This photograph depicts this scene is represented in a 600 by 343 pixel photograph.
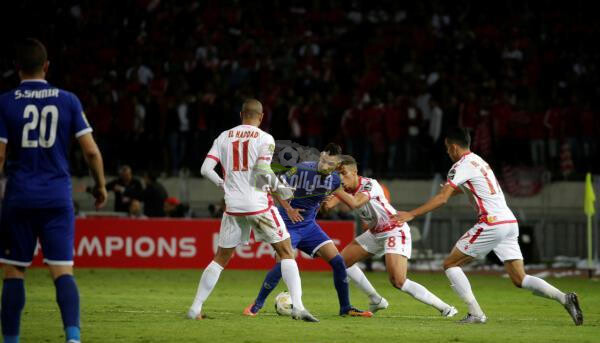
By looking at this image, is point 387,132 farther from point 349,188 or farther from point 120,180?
point 349,188

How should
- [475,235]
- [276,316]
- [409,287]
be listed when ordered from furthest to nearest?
1. [276,316]
2. [409,287]
3. [475,235]

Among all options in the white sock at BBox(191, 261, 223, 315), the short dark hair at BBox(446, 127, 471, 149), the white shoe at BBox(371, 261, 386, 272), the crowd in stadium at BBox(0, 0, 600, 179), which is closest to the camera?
the white sock at BBox(191, 261, 223, 315)

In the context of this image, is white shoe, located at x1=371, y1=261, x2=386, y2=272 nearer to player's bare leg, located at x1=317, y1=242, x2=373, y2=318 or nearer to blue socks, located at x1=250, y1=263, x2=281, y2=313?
player's bare leg, located at x1=317, y1=242, x2=373, y2=318

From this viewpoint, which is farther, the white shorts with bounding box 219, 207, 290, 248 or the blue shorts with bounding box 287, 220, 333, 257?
the blue shorts with bounding box 287, 220, 333, 257

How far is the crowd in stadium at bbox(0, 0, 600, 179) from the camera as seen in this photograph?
83.0 feet

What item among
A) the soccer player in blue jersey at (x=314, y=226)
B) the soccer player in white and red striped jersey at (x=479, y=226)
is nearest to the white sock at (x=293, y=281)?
the soccer player in blue jersey at (x=314, y=226)

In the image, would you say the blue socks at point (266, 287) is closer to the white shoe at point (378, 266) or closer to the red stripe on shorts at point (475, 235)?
the red stripe on shorts at point (475, 235)

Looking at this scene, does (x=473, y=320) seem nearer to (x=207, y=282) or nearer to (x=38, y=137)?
(x=207, y=282)

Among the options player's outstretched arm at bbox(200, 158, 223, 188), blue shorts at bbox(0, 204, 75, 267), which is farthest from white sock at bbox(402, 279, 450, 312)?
blue shorts at bbox(0, 204, 75, 267)

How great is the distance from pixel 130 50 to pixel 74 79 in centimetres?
220

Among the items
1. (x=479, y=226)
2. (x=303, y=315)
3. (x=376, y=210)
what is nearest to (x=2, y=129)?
(x=303, y=315)

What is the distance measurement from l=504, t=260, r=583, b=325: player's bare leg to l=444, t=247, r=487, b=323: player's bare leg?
1.73ft

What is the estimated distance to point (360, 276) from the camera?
13586 millimetres

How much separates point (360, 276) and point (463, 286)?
1.74m
